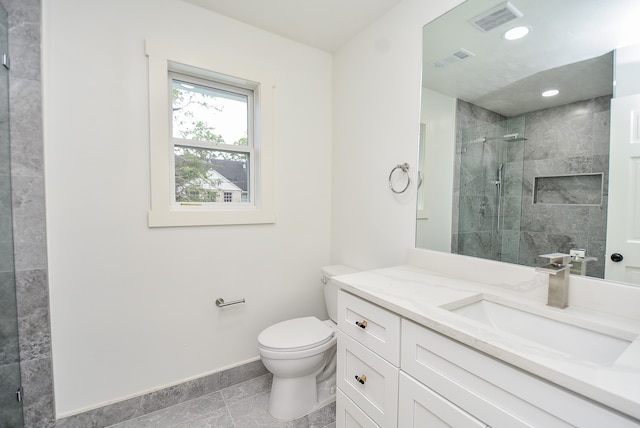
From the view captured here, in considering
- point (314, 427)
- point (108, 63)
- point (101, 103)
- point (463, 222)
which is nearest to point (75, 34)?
point (108, 63)

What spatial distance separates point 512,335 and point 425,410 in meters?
0.37

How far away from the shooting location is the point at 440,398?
2.67ft

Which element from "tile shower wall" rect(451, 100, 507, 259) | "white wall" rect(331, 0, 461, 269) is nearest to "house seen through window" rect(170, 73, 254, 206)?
"white wall" rect(331, 0, 461, 269)

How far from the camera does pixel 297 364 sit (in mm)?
1503

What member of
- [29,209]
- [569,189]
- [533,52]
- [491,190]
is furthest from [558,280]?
[29,209]

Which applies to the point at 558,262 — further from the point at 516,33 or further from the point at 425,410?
the point at 516,33

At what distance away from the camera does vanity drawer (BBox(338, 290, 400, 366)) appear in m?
0.98

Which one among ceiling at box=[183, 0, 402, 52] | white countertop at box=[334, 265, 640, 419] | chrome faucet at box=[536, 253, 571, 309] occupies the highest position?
ceiling at box=[183, 0, 402, 52]

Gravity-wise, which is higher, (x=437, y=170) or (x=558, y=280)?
(x=437, y=170)

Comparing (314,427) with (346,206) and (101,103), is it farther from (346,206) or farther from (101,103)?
(101,103)

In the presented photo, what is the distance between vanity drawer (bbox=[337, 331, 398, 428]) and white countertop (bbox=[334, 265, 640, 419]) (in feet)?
0.77

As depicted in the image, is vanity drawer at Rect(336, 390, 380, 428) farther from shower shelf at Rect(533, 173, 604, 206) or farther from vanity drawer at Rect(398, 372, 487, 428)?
shower shelf at Rect(533, 173, 604, 206)

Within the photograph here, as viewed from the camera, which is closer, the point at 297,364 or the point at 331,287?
the point at 297,364

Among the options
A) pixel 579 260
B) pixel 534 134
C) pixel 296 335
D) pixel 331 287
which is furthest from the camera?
pixel 331 287
